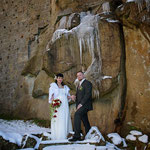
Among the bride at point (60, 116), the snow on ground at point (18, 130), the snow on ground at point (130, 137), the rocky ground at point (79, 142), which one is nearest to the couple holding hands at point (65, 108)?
the bride at point (60, 116)

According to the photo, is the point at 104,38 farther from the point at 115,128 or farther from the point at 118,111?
the point at 115,128

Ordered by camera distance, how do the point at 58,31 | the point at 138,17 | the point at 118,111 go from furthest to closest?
the point at 58,31 < the point at 118,111 < the point at 138,17

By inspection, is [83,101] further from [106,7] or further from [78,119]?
[106,7]

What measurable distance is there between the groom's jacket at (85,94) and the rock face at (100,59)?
2378 millimetres

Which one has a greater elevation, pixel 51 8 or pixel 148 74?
pixel 51 8

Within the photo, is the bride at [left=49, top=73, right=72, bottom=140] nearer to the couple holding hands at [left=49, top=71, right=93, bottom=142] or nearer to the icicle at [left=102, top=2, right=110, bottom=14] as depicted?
the couple holding hands at [left=49, top=71, right=93, bottom=142]

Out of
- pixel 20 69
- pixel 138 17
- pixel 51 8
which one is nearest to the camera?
pixel 138 17

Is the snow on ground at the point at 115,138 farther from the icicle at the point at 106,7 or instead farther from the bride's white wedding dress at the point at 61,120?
the icicle at the point at 106,7

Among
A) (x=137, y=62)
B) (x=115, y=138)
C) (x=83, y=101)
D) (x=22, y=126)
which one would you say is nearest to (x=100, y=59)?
(x=137, y=62)

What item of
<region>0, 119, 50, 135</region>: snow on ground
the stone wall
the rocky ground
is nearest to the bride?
the rocky ground

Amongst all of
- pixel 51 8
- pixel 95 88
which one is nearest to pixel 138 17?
pixel 95 88

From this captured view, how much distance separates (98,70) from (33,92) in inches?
130

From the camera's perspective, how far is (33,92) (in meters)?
9.32

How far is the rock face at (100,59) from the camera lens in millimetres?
6875
